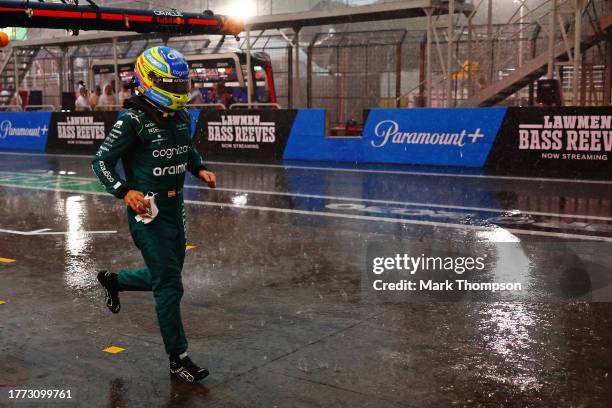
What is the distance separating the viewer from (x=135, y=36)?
1178 inches

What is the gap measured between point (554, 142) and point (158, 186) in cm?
1292

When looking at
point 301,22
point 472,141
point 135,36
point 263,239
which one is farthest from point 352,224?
point 135,36

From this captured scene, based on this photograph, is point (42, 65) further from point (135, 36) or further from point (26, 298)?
point (26, 298)

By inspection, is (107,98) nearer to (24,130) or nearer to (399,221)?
(24,130)

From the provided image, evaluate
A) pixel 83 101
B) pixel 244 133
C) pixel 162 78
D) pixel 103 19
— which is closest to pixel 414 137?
pixel 244 133

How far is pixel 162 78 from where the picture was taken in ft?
15.2

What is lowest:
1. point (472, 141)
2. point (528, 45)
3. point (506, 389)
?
point (506, 389)

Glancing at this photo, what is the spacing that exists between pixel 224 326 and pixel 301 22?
65.3 ft

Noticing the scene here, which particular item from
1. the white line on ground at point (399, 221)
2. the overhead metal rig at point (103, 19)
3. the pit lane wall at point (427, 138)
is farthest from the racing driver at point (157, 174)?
the overhead metal rig at point (103, 19)

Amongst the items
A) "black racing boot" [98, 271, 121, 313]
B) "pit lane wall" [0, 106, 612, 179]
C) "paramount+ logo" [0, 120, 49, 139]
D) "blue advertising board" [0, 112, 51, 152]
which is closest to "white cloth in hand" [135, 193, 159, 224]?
"black racing boot" [98, 271, 121, 313]

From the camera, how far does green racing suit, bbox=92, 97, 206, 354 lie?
15.1 feet

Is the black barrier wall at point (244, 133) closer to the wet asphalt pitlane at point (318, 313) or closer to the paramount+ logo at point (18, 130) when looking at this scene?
the paramount+ logo at point (18, 130)

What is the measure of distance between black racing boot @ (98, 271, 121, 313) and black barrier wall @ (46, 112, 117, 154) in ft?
62.8

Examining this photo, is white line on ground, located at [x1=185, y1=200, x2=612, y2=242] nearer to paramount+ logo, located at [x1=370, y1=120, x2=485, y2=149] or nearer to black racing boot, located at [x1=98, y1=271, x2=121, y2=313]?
black racing boot, located at [x1=98, y1=271, x2=121, y2=313]
